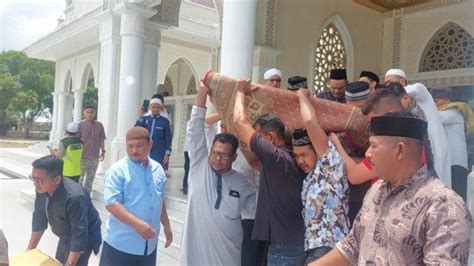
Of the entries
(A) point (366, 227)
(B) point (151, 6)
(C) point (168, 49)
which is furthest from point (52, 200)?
(C) point (168, 49)

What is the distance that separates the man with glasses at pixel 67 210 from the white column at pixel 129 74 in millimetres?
5528

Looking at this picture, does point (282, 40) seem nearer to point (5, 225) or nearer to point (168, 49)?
point (5, 225)

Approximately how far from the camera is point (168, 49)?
14938mm

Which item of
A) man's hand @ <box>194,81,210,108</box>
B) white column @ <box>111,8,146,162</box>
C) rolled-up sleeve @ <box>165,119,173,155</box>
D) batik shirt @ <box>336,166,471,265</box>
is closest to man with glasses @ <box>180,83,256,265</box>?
man's hand @ <box>194,81,210,108</box>

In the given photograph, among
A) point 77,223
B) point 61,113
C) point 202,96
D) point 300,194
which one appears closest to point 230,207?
point 300,194

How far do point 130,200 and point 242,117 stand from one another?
99cm

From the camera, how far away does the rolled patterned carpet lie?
2.49 meters

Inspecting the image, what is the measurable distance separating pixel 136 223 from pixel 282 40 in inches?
217

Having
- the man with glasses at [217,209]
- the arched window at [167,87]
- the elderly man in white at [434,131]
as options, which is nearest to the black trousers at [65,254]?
the man with glasses at [217,209]

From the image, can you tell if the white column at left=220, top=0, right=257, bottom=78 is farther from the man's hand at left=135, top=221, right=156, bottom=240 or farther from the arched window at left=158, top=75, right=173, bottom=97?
the arched window at left=158, top=75, right=173, bottom=97

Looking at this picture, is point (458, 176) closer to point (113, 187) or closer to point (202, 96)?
point (202, 96)

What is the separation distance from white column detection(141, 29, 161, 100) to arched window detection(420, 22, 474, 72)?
17.4 feet

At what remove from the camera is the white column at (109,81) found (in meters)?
9.55

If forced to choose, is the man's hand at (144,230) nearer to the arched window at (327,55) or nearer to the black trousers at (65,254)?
the black trousers at (65,254)
